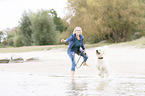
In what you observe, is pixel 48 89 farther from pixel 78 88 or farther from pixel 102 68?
pixel 102 68

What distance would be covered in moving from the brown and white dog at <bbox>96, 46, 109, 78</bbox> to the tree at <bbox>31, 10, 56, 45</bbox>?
3781 centimetres

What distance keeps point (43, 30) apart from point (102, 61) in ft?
129

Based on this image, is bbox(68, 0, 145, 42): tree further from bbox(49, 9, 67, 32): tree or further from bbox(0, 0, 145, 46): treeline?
bbox(49, 9, 67, 32): tree

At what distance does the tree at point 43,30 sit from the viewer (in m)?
46.9

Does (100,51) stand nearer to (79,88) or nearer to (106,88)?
(106,88)

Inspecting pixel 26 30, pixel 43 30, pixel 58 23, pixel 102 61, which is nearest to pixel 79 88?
pixel 102 61

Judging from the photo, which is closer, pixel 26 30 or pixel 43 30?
pixel 43 30

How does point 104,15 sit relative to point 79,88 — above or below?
above

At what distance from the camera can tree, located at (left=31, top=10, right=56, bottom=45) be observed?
46.9 metres

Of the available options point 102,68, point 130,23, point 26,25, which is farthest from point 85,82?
point 26,25

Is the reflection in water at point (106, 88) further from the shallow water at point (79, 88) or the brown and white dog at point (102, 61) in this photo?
the brown and white dog at point (102, 61)

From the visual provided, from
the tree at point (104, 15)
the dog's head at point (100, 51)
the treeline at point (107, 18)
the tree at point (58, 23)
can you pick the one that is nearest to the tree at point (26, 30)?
the tree at point (58, 23)

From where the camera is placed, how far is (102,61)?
8.70m

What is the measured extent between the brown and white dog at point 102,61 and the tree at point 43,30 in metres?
37.8
